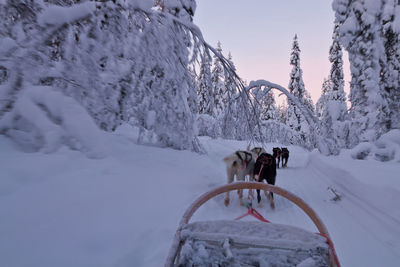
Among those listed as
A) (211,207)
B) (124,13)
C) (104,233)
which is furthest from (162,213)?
(124,13)

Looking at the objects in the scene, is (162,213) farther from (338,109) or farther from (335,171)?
(338,109)

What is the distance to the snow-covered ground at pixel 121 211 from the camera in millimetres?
1688

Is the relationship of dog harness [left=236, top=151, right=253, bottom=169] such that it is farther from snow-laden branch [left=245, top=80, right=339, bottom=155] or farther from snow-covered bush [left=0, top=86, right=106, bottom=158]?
snow-covered bush [left=0, top=86, right=106, bottom=158]

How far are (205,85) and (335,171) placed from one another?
4.86 metres

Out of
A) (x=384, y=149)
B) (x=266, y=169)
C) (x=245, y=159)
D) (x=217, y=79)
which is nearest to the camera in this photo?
(x=266, y=169)

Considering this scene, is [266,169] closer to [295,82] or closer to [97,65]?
[97,65]

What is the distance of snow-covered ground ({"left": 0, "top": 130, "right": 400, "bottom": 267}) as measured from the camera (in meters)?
1.69

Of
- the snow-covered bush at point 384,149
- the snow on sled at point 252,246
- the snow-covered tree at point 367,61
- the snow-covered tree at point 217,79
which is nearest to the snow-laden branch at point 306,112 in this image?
the snow-covered tree at point 217,79

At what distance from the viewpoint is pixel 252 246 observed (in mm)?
1439

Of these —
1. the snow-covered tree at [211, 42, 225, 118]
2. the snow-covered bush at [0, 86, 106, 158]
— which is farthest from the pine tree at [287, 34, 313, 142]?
the snow-covered bush at [0, 86, 106, 158]

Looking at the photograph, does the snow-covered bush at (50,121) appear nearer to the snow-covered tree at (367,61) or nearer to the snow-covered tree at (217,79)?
the snow-covered tree at (217,79)

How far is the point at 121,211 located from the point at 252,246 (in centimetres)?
164

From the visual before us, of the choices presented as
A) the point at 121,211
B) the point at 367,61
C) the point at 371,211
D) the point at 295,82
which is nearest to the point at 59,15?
the point at 121,211

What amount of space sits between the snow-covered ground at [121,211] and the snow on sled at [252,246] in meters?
0.93
